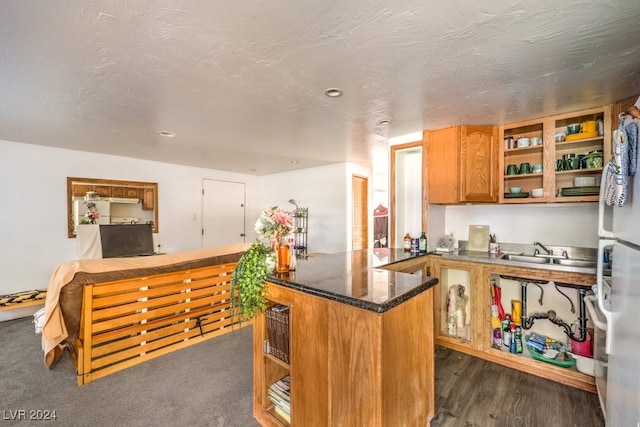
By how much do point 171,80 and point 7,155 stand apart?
3378 millimetres

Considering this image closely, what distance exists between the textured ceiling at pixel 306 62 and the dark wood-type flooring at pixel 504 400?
2.24 metres

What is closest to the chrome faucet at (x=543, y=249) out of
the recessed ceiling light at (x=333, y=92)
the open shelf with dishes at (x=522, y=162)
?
the open shelf with dishes at (x=522, y=162)

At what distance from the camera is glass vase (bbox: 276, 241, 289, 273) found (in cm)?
168

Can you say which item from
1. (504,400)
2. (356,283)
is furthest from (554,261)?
(356,283)

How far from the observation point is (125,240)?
383 cm

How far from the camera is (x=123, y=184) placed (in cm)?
424

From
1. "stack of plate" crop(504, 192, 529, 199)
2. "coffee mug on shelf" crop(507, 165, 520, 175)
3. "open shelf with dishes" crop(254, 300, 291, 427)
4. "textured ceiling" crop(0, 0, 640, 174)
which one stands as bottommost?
"open shelf with dishes" crop(254, 300, 291, 427)

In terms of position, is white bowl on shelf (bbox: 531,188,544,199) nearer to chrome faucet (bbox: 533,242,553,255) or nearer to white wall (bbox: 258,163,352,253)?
chrome faucet (bbox: 533,242,553,255)

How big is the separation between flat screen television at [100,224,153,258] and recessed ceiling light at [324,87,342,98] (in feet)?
12.0

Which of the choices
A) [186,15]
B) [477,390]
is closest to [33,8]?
[186,15]

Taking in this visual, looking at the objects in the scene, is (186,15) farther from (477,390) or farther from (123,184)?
(123,184)

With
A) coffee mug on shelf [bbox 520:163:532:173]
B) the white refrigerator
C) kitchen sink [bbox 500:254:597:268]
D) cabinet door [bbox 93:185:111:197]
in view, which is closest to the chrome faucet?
kitchen sink [bbox 500:254:597:268]

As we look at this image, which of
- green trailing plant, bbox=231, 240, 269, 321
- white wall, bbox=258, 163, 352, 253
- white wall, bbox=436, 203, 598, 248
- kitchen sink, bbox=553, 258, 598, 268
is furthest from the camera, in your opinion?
white wall, bbox=258, 163, 352, 253

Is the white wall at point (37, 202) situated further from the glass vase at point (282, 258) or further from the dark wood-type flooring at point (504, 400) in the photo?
the dark wood-type flooring at point (504, 400)
